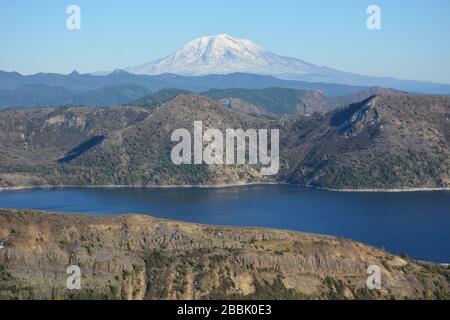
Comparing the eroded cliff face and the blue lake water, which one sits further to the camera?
the blue lake water

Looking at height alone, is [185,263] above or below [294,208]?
above

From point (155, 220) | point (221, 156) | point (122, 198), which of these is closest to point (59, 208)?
point (122, 198)

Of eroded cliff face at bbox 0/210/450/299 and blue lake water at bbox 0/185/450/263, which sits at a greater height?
eroded cliff face at bbox 0/210/450/299

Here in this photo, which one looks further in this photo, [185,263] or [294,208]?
[294,208]
